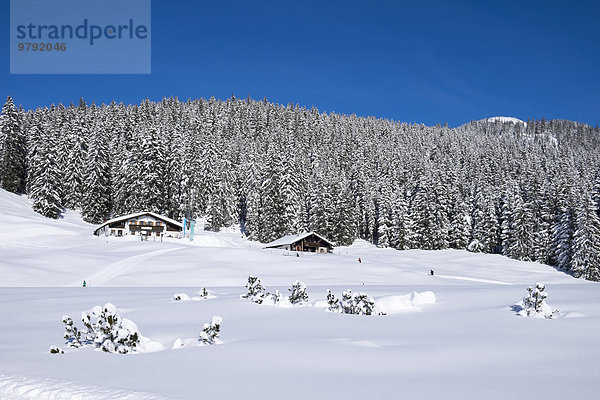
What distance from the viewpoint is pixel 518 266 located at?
62.0 meters

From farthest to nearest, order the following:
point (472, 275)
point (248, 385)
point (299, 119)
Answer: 1. point (299, 119)
2. point (472, 275)
3. point (248, 385)

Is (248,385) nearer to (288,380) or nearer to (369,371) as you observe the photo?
(288,380)

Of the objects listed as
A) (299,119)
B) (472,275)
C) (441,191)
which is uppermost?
(299,119)

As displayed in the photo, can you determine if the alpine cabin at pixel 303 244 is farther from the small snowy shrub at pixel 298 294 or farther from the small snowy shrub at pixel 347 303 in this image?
the small snowy shrub at pixel 347 303

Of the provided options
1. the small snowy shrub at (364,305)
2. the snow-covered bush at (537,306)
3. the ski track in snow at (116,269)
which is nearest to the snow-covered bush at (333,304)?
the small snowy shrub at (364,305)

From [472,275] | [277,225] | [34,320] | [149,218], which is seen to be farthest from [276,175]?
[34,320]

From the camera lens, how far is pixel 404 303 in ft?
48.4

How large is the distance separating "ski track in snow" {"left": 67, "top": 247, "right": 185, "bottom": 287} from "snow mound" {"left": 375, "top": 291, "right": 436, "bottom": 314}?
27.8m

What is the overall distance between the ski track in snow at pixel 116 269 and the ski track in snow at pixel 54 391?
31.1 meters

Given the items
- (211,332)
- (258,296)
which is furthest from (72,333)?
(258,296)

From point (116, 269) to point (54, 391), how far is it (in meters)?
37.6

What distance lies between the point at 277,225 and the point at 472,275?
3539 cm

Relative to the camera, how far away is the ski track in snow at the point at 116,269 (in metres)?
35.9

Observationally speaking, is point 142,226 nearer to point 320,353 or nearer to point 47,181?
point 47,181
